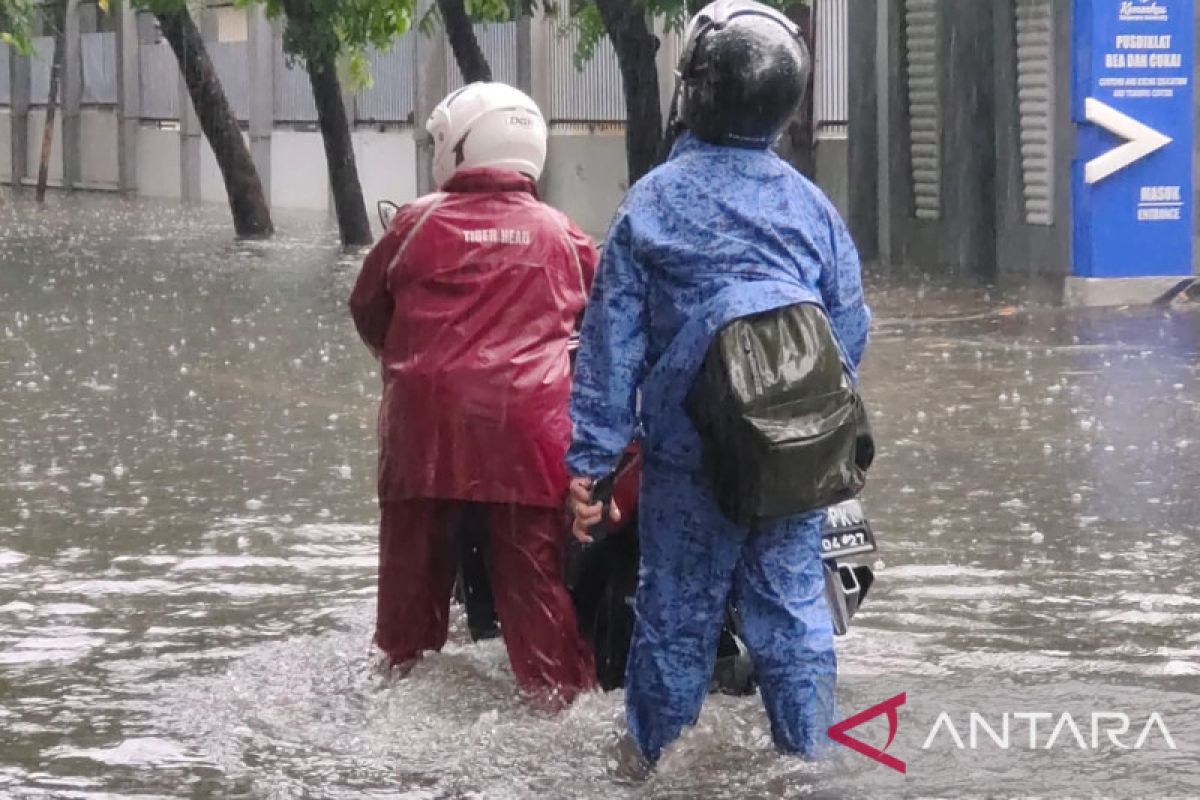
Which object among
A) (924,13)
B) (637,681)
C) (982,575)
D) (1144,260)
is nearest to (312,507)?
(982,575)

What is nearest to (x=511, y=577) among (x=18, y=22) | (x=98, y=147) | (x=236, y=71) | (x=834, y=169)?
(x=834, y=169)

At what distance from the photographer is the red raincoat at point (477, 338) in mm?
5492

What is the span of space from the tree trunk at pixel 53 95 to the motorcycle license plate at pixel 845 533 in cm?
3301

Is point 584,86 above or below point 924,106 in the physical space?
above

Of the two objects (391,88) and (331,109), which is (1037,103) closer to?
(331,109)

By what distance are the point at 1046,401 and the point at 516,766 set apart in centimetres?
616

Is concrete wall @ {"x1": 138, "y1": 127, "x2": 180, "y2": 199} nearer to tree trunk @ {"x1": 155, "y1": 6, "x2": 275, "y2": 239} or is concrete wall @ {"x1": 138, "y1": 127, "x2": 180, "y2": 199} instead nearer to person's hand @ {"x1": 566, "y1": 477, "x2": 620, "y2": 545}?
tree trunk @ {"x1": 155, "y1": 6, "x2": 275, "y2": 239}

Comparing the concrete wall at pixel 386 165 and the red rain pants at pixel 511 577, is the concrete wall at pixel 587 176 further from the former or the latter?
the red rain pants at pixel 511 577

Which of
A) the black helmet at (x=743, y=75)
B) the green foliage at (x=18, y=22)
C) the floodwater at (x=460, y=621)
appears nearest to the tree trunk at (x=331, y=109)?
the green foliage at (x=18, y=22)

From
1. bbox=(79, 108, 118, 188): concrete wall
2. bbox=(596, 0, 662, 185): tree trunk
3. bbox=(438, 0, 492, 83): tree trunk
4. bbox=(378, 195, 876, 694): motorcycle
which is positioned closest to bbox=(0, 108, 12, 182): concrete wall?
bbox=(79, 108, 118, 188): concrete wall

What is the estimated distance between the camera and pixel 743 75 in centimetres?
479

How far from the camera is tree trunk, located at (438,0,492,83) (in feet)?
69.8

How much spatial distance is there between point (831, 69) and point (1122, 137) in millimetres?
7665

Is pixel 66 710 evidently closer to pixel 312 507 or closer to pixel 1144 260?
pixel 312 507
